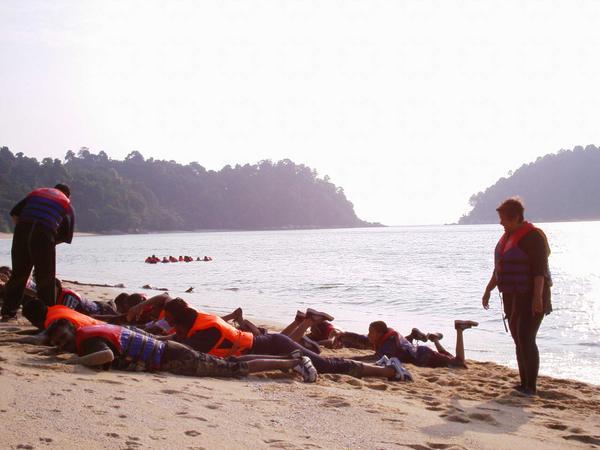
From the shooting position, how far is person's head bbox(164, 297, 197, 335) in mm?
6375

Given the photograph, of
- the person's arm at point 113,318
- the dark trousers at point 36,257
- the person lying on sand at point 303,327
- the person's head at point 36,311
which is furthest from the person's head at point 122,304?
the person's head at point 36,311

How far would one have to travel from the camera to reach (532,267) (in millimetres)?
6340

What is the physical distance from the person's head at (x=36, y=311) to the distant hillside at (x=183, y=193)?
106112 mm

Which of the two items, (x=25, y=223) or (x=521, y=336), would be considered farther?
(x=25, y=223)

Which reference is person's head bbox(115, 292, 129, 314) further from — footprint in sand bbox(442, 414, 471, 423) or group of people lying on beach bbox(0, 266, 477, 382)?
footprint in sand bbox(442, 414, 471, 423)

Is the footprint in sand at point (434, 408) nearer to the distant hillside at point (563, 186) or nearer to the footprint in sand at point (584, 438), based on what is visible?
the footprint in sand at point (584, 438)

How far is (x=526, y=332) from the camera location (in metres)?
6.39

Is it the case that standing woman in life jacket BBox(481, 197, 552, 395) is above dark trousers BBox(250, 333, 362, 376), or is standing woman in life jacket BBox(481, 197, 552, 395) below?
above

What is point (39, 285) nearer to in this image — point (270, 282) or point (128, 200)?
point (270, 282)

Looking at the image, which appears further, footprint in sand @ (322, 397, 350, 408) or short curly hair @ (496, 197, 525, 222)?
short curly hair @ (496, 197, 525, 222)

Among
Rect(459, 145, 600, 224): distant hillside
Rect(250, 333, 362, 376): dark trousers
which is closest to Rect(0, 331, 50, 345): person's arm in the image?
Rect(250, 333, 362, 376): dark trousers

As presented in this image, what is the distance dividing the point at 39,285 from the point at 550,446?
5.77 meters

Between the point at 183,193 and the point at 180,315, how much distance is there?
156m

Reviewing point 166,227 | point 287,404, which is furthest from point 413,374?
point 166,227
